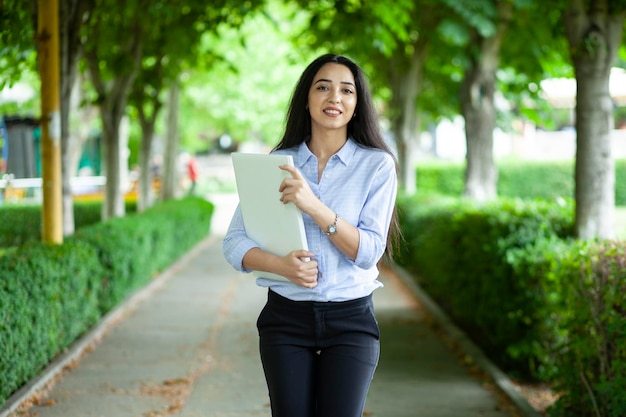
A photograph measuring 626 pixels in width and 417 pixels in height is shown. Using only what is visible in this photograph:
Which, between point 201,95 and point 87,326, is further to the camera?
→ point 201,95

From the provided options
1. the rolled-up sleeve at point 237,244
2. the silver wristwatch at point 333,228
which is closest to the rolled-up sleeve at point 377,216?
the silver wristwatch at point 333,228

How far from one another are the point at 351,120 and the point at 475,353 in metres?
5.65

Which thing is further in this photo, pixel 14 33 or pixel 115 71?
pixel 115 71

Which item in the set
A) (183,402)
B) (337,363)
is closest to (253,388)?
(183,402)

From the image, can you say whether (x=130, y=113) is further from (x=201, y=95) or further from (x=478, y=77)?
(x=201, y=95)

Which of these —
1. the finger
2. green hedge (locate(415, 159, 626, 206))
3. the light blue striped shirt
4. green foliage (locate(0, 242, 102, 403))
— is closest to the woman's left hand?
the finger

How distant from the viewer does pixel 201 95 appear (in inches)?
1631

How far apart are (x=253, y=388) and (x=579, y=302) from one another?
2802 millimetres

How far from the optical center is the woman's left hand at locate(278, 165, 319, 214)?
3439 millimetres

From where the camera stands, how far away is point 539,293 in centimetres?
766

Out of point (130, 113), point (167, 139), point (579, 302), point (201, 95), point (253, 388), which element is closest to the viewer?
point (579, 302)

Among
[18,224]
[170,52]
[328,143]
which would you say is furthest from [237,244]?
[18,224]

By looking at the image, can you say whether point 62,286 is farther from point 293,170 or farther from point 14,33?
point 293,170

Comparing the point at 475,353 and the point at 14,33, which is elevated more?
the point at 14,33
